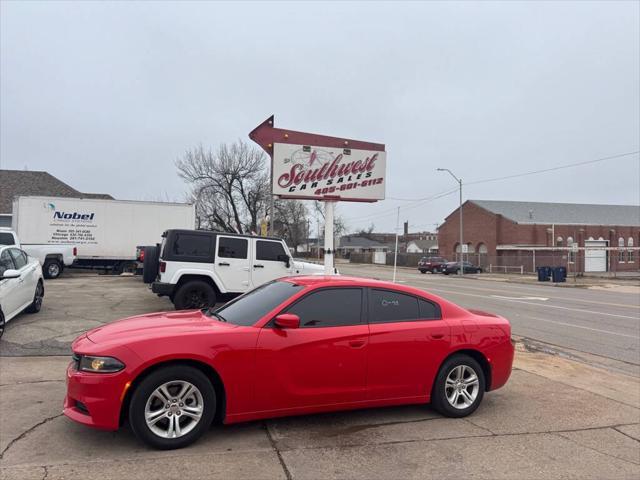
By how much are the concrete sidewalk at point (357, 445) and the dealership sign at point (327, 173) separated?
636 cm

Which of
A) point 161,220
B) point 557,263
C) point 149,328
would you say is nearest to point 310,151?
point 149,328

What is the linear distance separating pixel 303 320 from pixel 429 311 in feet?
4.81

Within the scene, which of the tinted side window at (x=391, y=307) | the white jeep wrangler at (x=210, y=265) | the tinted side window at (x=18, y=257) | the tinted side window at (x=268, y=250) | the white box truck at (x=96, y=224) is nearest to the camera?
the tinted side window at (x=391, y=307)

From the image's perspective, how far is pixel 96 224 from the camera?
74.8 ft

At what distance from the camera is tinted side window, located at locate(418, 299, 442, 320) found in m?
5.35

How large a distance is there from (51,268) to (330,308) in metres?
19.3

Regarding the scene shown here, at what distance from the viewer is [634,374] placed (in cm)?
811

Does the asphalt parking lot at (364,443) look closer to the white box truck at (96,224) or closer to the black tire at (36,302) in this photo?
the black tire at (36,302)

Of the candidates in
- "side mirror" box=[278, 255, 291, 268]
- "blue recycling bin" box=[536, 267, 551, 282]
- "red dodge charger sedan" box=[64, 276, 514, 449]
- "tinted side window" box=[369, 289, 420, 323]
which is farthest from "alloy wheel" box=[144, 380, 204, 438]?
"blue recycling bin" box=[536, 267, 551, 282]

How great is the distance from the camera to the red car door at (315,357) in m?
4.43

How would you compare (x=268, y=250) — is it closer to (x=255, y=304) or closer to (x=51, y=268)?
(x=255, y=304)

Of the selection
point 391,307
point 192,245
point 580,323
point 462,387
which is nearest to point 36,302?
point 192,245

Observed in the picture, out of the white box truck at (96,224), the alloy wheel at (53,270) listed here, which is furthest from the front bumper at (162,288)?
the white box truck at (96,224)

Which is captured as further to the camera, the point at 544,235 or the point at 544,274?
the point at 544,235
